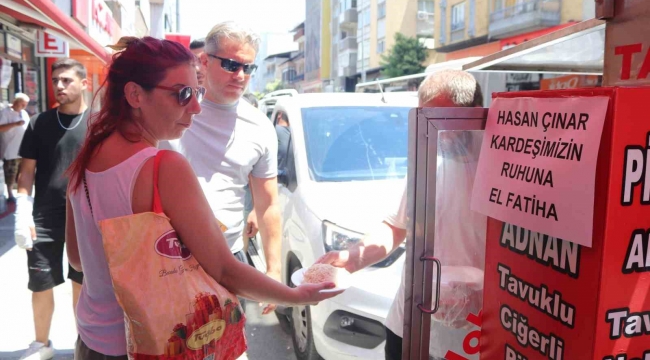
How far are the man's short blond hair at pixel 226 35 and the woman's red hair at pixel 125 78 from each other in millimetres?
1063

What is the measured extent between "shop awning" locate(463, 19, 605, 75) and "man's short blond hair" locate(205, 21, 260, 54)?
1.74 metres

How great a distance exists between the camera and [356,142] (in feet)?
15.0

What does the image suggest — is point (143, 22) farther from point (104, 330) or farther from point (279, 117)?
point (104, 330)

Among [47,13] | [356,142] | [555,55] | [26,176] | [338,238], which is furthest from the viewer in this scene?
[47,13]

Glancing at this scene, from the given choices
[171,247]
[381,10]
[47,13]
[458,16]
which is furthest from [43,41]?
[381,10]

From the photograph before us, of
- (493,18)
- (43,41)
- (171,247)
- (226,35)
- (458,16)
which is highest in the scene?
(458,16)

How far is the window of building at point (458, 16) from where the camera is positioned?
29156 millimetres

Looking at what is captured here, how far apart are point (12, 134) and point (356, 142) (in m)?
7.87

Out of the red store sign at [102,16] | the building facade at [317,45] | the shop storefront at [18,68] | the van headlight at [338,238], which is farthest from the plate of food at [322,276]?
the building facade at [317,45]

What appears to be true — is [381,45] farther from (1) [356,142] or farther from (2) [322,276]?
(2) [322,276]

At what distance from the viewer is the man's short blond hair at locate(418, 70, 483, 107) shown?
2025mm

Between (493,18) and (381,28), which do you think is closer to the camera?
(493,18)

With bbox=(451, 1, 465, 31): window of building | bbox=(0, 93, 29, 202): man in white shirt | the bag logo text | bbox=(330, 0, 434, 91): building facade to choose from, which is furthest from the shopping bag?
bbox=(330, 0, 434, 91): building facade

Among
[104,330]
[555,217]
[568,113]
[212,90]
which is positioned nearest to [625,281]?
[555,217]
